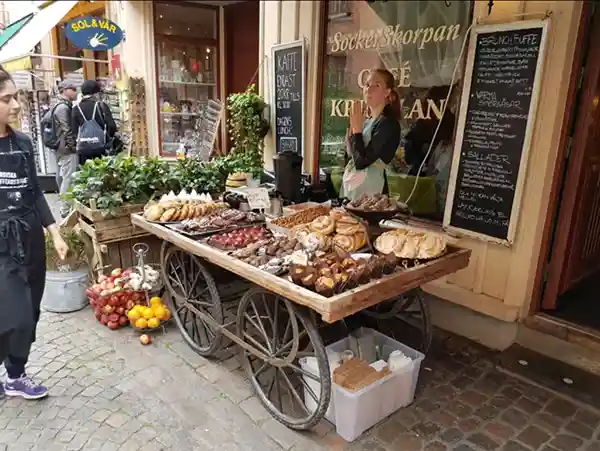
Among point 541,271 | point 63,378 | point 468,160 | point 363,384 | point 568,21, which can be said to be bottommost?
point 63,378

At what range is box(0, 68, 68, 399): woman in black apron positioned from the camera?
8.33 ft

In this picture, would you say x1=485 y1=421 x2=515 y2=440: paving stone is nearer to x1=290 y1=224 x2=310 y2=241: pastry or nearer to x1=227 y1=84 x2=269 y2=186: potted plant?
x1=290 y1=224 x2=310 y2=241: pastry

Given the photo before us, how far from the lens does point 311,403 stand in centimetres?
264

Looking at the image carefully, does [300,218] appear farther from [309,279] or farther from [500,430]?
[500,430]

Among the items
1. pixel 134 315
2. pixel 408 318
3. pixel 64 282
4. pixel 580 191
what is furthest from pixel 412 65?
pixel 64 282

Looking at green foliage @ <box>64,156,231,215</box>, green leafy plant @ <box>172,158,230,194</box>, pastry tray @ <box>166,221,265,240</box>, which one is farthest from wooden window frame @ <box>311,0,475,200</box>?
pastry tray @ <box>166,221,265,240</box>

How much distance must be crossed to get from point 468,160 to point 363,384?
6.27 feet

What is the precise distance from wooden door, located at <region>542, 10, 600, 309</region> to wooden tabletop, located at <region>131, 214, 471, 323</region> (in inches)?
39.6

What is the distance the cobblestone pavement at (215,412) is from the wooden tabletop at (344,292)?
2.73 feet

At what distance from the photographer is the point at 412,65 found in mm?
3963

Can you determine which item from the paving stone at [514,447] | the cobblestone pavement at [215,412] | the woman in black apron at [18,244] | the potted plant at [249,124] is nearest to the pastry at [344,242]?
the cobblestone pavement at [215,412]

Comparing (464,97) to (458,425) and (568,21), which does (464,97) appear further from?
(458,425)

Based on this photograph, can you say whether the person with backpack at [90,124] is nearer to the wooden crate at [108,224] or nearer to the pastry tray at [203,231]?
the wooden crate at [108,224]

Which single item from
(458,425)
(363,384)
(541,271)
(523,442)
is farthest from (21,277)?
(541,271)
